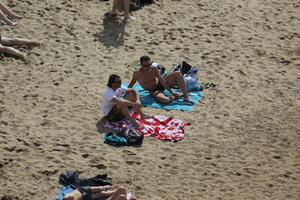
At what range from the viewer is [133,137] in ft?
33.7

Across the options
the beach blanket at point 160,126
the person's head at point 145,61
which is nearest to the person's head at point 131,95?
the beach blanket at point 160,126

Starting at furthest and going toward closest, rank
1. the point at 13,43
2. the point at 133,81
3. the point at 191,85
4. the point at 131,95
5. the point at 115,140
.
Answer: the point at 13,43
the point at 191,85
the point at 133,81
the point at 131,95
the point at 115,140

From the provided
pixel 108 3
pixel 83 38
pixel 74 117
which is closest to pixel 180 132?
pixel 74 117

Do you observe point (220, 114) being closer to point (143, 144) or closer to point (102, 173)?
point (143, 144)

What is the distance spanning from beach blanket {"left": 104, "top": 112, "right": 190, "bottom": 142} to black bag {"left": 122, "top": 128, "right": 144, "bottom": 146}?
257mm

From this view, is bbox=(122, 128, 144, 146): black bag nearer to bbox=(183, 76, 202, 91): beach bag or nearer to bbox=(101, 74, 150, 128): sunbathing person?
bbox=(101, 74, 150, 128): sunbathing person

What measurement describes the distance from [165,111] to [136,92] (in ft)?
2.22

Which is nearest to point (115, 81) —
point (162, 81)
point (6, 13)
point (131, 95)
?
point (131, 95)

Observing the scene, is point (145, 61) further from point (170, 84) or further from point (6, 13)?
point (6, 13)

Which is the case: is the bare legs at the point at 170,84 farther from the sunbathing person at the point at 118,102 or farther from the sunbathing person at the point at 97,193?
the sunbathing person at the point at 97,193

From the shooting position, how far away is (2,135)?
10.2 metres

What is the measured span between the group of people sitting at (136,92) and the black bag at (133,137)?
1.16 ft

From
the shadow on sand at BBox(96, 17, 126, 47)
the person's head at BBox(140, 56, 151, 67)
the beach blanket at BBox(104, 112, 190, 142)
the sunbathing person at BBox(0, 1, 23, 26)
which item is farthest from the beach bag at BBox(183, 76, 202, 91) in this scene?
the sunbathing person at BBox(0, 1, 23, 26)

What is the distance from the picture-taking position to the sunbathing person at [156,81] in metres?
11.6
